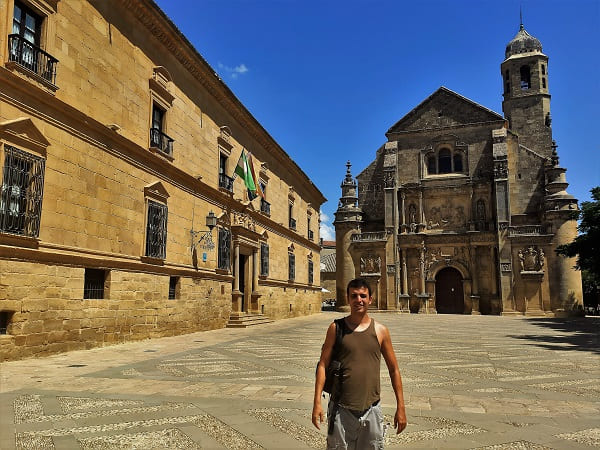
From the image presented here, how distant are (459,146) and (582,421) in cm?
3206

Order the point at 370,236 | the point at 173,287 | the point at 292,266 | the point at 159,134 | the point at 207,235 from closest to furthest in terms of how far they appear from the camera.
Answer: the point at 159,134 → the point at 173,287 → the point at 207,235 → the point at 292,266 → the point at 370,236

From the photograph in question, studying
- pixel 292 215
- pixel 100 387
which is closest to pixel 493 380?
pixel 100 387

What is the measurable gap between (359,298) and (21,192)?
784cm

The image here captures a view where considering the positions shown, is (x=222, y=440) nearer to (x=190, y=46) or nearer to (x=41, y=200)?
(x=41, y=200)

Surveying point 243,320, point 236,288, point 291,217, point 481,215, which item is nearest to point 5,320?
point 243,320

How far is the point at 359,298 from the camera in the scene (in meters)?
2.83

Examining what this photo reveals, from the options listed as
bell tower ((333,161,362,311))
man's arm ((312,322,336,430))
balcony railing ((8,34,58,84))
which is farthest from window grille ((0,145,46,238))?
bell tower ((333,161,362,311))

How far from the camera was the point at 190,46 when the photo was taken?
14.6 m

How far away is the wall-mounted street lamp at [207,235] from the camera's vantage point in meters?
15.1

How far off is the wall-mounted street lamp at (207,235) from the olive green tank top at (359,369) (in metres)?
12.8

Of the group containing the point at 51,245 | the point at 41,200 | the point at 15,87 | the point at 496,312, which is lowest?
the point at 496,312

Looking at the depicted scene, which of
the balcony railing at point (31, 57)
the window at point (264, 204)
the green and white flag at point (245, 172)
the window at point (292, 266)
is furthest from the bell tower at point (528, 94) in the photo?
the balcony railing at point (31, 57)

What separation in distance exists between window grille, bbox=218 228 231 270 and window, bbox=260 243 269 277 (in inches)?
136

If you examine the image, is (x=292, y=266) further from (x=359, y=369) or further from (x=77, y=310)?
(x=359, y=369)
